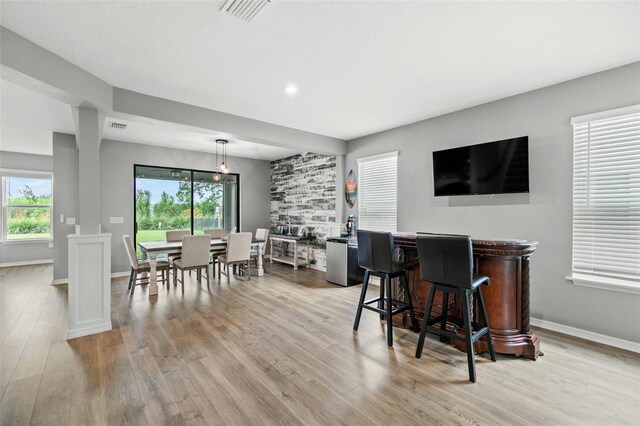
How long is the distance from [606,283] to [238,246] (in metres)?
4.96

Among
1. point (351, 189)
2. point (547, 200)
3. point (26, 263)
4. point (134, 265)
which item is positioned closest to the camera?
point (547, 200)

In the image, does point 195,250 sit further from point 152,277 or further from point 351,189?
point 351,189

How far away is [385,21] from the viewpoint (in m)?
2.20

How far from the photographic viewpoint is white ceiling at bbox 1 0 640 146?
210cm

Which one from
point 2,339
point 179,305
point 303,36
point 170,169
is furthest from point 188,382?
point 170,169

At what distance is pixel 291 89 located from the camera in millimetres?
3418

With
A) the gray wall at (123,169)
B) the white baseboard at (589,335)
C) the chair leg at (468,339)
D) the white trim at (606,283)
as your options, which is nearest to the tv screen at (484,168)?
the white trim at (606,283)

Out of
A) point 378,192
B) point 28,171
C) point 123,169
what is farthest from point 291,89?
point 28,171

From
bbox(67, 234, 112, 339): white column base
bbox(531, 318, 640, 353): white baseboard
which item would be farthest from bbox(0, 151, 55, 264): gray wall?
bbox(531, 318, 640, 353): white baseboard

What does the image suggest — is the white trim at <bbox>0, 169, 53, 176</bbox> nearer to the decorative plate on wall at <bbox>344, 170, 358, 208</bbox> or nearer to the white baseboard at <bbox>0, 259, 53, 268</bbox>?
the white baseboard at <bbox>0, 259, 53, 268</bbox>

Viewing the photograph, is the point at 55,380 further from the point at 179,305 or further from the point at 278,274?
the point at 278,274

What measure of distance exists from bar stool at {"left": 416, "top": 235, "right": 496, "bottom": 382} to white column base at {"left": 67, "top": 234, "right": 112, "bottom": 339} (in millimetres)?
3315

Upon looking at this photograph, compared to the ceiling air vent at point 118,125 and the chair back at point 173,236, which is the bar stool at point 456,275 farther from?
the chair back at point 173,236

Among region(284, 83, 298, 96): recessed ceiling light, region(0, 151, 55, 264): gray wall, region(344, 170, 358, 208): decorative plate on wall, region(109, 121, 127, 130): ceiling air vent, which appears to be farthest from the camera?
region(0, 151, 55, 264): gray wall
